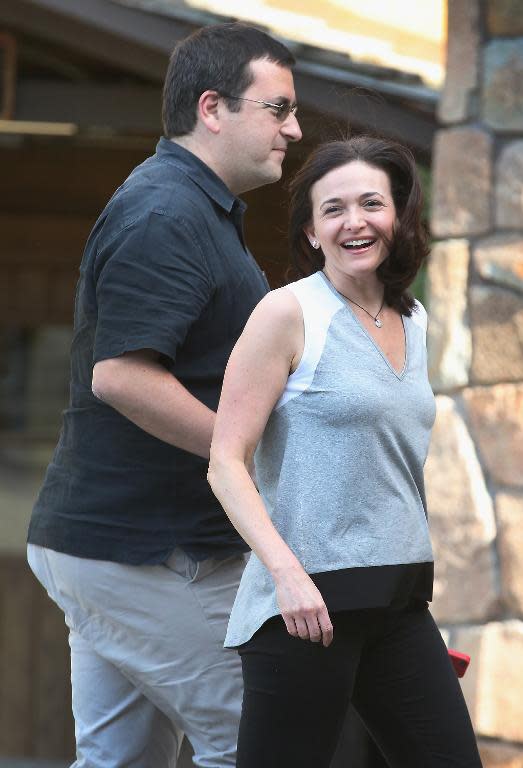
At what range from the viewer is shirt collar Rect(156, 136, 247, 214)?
2.63 meters

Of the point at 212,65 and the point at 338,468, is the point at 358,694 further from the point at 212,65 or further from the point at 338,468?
the point at 212,65

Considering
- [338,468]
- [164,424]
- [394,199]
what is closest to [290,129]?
[394,199]

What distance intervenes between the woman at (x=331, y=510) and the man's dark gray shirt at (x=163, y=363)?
0.79 ft

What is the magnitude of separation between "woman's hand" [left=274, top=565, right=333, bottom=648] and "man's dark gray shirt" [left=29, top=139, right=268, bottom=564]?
1.51 feet

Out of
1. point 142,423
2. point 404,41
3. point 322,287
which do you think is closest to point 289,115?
point 322,287

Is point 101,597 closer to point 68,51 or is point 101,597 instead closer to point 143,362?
point 143,362

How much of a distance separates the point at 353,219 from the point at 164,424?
465 millimetres

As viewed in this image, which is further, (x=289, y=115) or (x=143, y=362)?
(x=289, y=115)

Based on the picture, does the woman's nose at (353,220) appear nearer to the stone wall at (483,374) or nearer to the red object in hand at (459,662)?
the red object in hand at (459,662)

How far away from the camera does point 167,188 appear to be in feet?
8.38

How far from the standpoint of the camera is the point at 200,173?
2.65 metres

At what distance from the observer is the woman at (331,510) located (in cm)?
221

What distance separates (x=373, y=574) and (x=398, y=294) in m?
0.52

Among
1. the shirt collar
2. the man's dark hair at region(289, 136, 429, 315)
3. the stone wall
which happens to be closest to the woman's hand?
the man's dark hair at region(289, 136, 429, 315)
